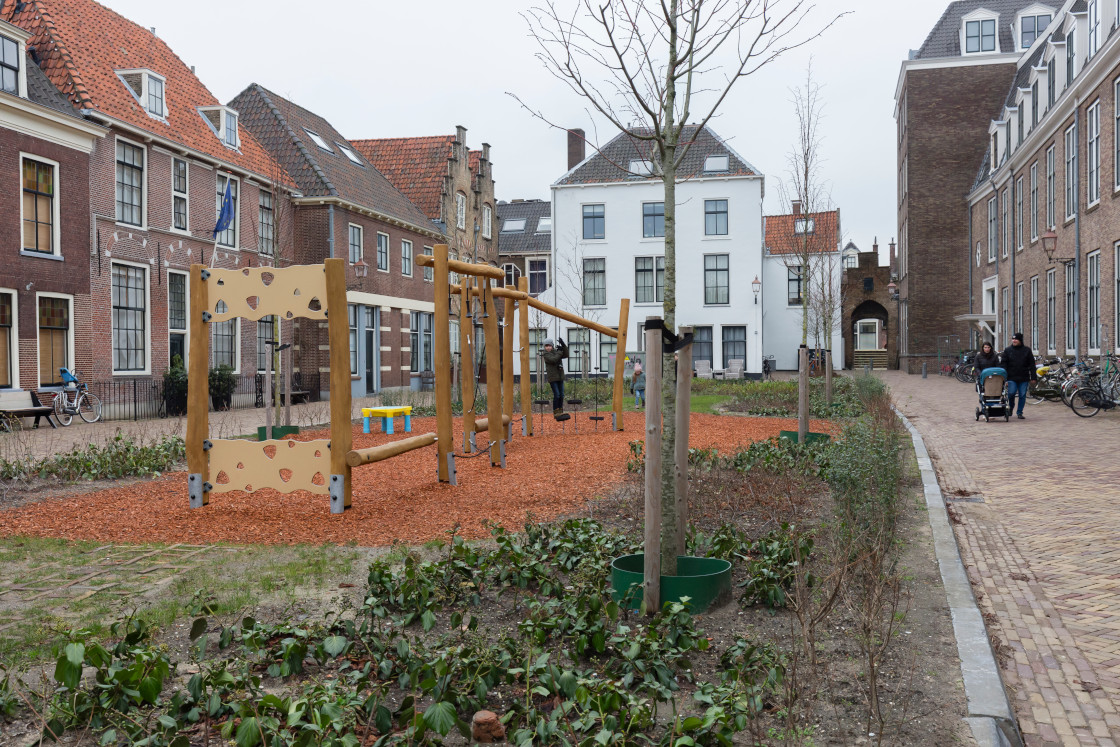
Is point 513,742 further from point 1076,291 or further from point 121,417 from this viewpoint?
point 1076,291

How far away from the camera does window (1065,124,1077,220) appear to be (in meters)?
23.0

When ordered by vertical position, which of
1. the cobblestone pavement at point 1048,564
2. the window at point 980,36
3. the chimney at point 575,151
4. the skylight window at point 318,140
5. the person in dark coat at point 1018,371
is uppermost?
the window at point 980,36

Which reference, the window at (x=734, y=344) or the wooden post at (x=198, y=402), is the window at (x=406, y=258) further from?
the wooden post at (x=198, y=402)

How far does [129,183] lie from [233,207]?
4.00m

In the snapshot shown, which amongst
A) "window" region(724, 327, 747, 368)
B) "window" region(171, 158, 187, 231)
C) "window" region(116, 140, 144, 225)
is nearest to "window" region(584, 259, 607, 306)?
"window" region(724, 327, 747, 368)

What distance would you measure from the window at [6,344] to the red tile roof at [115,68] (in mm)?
4745

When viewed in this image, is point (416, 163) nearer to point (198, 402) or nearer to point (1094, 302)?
point (1094, 302)

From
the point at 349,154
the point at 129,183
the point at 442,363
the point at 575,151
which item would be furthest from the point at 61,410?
the point at 575,151

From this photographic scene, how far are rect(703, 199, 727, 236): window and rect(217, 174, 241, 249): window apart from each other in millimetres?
19553

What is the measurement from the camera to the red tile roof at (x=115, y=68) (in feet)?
63.8

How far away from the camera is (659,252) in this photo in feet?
120

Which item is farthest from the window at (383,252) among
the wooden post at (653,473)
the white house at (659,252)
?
the wooden post at (653,473)

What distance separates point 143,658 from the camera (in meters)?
3.41

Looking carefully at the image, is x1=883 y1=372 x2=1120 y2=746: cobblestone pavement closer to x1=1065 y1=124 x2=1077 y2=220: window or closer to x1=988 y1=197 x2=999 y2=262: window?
x1=1065 y1=124 x2=1077 y2=220: window
